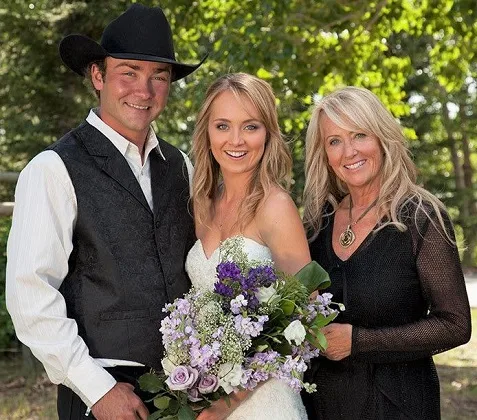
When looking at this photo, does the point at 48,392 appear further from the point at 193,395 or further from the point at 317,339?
the point at 317,339

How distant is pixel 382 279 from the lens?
11.3ft

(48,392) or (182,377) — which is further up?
(182,377)

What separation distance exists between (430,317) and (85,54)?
180 centimetres

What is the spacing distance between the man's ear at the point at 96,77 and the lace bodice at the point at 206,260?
32.2 inches

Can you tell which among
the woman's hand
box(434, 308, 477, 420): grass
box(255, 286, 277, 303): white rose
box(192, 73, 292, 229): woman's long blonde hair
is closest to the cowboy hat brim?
box(192, 73, 292, 229): woman's long blonde hair

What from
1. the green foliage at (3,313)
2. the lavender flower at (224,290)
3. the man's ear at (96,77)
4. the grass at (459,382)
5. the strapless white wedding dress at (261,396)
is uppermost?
the man's ear at (96,77)

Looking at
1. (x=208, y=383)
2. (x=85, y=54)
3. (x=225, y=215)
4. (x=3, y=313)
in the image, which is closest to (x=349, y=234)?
(x=225, y=215)

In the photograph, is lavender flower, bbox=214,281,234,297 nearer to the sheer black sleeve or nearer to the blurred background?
the sheer black sleeve

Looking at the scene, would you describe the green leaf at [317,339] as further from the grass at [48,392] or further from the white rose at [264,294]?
the grass at [48,392]

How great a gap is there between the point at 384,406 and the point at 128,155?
146 cm

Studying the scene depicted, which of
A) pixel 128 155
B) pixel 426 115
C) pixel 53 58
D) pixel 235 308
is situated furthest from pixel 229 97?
pixel 426 115

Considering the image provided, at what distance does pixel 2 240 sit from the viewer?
884 centimetres

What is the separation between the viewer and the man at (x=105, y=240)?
10.6ft

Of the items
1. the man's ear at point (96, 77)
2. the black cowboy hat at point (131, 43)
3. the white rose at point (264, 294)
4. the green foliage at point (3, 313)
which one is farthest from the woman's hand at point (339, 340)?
the green foliage at point (3, 313)
